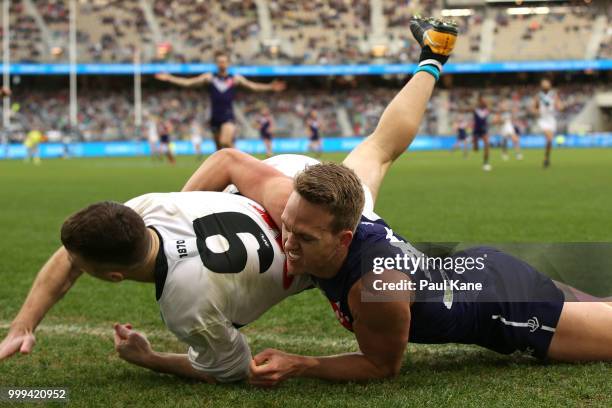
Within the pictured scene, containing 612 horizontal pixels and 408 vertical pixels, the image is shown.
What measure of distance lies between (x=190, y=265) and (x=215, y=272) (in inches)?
3.9

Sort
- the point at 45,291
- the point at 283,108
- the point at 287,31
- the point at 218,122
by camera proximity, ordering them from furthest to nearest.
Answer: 1. the point at 283,108
2. the point at 287,31
3. the point at 218,122
4. the point at 45,291

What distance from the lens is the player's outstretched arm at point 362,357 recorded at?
3.03 metres

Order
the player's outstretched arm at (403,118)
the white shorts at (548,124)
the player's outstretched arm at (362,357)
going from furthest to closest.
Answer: the white shorts at (548,124), the player's outstretched arm at (403,118), the player's outstretched arm at (362,357)

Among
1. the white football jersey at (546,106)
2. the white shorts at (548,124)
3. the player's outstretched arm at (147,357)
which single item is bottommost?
the white shorts at (548,124)

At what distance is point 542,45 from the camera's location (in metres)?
49.1

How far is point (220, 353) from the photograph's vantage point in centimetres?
329

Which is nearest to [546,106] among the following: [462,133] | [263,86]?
[263,86]

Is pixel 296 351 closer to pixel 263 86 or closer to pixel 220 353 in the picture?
pixel 220 353

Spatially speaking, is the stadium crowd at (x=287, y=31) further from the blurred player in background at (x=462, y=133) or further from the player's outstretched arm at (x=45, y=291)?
the player's outstretched arm at (x=45, y=291)

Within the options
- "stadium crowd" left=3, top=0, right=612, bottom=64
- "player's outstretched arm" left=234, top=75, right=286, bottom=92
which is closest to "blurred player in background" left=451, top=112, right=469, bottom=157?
"stadium crowd" left=3, top=0, right=612, bottom=64

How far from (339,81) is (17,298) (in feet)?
157

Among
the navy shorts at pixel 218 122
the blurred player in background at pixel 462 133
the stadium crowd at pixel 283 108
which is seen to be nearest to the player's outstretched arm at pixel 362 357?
the navy shorts at pixel 218 122

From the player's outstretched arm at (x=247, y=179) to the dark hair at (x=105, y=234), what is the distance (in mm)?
717

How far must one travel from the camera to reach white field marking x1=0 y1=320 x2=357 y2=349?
14.1 ft
